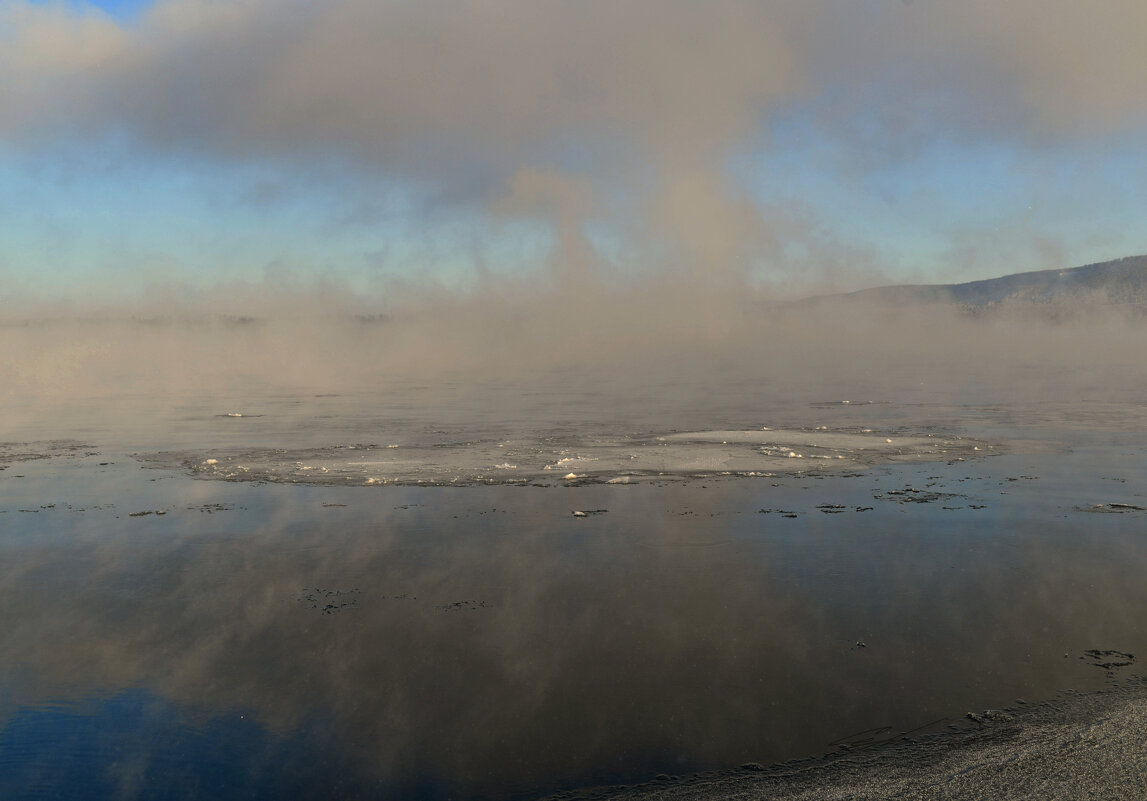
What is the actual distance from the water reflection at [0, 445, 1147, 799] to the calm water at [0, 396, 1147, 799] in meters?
0.02

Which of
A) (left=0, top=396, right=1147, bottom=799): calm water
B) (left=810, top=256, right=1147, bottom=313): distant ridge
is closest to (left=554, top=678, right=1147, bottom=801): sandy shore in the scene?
(left=0, top=396, right=1147, bottom=799): calm water

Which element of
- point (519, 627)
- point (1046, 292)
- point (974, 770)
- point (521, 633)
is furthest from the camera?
point (1046, 292)

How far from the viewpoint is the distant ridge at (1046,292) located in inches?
5064

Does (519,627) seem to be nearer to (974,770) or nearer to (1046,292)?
(974,770)

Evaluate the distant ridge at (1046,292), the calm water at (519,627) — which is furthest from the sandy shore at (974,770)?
the distant ridge at (1046,292)

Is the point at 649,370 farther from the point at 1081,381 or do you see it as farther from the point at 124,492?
the point at 124,492

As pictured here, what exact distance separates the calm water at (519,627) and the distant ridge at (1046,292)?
12400 centimetres

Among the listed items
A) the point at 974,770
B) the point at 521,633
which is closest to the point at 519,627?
the point at 521,633

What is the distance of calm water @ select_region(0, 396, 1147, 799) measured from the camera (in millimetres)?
4707

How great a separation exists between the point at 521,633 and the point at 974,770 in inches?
120

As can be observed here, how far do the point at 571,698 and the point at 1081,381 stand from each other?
36057 mm

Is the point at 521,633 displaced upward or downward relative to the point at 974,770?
upward

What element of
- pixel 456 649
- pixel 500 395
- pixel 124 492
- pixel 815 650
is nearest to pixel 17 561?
pixel 124 492

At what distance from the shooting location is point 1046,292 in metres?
148
